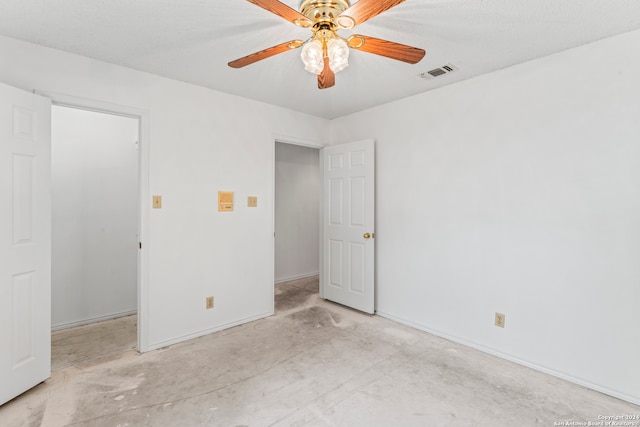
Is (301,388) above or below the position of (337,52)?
below

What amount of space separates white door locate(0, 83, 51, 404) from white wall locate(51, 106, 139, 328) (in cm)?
113

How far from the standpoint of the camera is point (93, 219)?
3.25m

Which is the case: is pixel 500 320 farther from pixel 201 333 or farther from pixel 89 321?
pixel 89 321

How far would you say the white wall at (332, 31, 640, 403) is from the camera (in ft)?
6.63

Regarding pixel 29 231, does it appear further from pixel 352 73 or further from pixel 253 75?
pixel 352 73

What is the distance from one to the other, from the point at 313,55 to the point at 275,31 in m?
0.64

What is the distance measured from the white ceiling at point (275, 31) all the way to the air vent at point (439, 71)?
51mm

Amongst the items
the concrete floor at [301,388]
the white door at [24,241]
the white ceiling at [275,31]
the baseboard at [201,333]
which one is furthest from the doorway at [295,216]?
the white door at [24,241]

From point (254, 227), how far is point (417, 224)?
1.73 metres

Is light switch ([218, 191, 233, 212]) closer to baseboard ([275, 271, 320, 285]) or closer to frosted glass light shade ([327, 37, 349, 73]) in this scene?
frosted glass light shade ([327, 37, 349, 73])

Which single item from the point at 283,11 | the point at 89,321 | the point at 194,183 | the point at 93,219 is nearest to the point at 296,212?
the point at 194,183

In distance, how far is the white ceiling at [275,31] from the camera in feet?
5.69

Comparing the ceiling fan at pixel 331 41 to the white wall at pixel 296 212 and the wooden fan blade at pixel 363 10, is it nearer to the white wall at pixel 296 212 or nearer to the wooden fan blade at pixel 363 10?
the wooden fan blade at pixel 363 10

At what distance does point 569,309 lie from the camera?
221cm
